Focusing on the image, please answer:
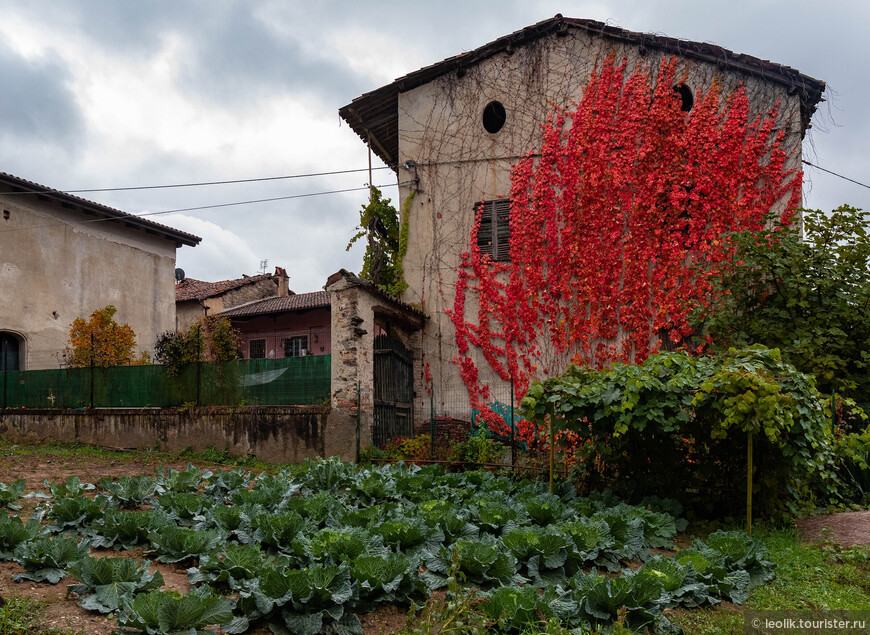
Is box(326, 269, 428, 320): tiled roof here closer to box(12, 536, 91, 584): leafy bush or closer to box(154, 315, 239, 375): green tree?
box(154, 315, 239, 375): green tree

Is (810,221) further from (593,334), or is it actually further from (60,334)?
(60,334)

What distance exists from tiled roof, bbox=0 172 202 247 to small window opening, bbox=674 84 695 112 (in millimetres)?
17371

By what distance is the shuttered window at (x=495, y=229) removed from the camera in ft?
42.3

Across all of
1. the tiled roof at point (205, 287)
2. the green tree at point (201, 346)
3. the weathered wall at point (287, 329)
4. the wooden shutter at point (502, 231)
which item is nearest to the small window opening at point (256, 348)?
the weathered wall at point (287, 329)

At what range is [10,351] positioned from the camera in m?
18.5

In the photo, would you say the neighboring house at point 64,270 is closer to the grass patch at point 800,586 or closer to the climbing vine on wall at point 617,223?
the climbing vine on wall at point 617,223

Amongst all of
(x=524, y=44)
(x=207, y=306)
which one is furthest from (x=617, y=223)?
(x=207, y=306)

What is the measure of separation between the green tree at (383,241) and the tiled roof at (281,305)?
9.96m

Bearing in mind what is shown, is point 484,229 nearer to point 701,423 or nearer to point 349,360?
point 349,360

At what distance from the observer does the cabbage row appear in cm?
371

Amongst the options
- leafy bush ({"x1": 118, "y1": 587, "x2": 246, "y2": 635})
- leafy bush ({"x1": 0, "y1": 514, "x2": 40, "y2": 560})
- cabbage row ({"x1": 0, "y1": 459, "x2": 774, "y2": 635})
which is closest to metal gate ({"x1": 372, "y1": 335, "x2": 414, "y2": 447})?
cabbage row ({"x1": 0, "y1": 459, "x2": 774, "y2": 635})

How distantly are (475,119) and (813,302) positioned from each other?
25.4 feet

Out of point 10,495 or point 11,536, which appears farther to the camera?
point 10,495

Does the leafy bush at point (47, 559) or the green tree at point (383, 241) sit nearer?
the leafy bush at point (47, 559)
